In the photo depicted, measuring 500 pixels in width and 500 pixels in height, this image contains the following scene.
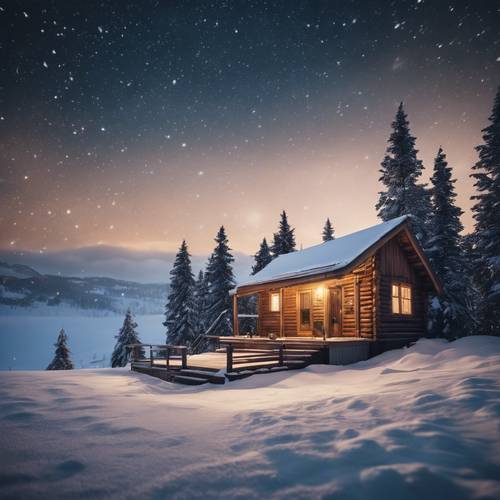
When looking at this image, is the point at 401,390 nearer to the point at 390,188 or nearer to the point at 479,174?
the point at 479,174

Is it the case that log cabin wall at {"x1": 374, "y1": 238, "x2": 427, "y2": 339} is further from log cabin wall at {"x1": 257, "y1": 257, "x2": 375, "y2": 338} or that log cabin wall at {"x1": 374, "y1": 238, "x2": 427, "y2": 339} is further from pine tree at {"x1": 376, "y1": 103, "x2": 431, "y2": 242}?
pine tree at {"x1": 376, "y1": 103, "x2": 431, "y2": 242}

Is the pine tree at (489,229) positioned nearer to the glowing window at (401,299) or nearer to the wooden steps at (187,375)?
the glowing window at (401,299)

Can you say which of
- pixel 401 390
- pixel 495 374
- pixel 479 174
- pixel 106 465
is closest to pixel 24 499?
pixel 106 465

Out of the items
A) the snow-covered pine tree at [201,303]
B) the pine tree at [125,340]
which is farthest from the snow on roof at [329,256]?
the pine tree at [125,340]

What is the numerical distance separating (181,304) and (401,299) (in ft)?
74.7

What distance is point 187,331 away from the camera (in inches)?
1307

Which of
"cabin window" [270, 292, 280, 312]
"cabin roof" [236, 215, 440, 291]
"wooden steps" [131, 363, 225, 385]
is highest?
"cabin roof" [236, 215, 440, 291]

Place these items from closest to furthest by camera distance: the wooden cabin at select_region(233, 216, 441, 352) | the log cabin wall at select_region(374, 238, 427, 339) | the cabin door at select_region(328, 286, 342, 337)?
the wooden cabin at select_region(233, 216, 441, 352), the log cabin wall at select_region(374, 238, 427, 339), the cabin door at select_region(328, 286, 342, 337)

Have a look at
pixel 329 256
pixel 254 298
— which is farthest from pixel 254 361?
pixel 254 298

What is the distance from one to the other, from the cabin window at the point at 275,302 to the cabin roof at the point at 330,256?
1332 millimetres

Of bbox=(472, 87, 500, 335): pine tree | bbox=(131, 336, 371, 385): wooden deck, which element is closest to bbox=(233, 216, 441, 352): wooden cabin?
bbox=(131, 336, 371, 385): wooden deck

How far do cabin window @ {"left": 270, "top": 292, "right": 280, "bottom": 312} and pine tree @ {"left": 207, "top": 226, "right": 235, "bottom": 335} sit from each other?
1240 centimetres

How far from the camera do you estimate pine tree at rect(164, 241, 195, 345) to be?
33.3 m

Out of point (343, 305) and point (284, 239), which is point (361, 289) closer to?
point (343, 305)
